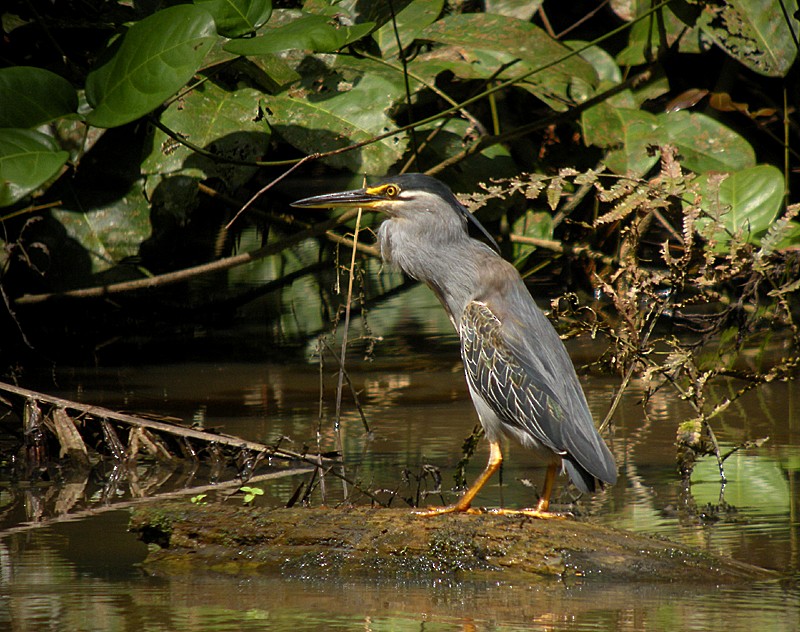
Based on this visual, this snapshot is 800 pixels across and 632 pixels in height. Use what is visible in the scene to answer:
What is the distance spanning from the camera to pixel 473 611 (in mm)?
2990

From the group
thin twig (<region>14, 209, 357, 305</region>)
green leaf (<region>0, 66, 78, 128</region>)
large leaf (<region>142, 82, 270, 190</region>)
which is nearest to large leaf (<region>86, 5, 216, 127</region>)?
green leaf (<region>0, 66, 78, 128</region>)

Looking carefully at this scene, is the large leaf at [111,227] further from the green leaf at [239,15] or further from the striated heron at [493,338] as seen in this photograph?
the striated heron at [493,338]

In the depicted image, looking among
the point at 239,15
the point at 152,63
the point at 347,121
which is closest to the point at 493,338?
the point at 152,63

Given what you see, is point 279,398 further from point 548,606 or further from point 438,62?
point 548,606

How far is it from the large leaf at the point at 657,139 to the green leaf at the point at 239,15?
208 cm

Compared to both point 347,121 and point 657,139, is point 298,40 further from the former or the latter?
point 657,139

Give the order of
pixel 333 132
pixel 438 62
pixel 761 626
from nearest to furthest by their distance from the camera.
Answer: pixel 761 626
pixel 333 132
pixel 438 62

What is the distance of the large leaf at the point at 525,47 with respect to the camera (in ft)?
21.1

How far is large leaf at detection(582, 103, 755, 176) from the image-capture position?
6.50 metres

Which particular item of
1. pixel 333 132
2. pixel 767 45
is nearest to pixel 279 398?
pixel 333 132

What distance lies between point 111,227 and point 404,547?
353cm

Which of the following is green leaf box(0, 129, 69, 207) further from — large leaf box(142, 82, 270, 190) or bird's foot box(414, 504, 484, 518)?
bird's foot box(414, 504, 484, 518)

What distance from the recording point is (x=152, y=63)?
4.96 m

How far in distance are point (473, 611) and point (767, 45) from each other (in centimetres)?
488
